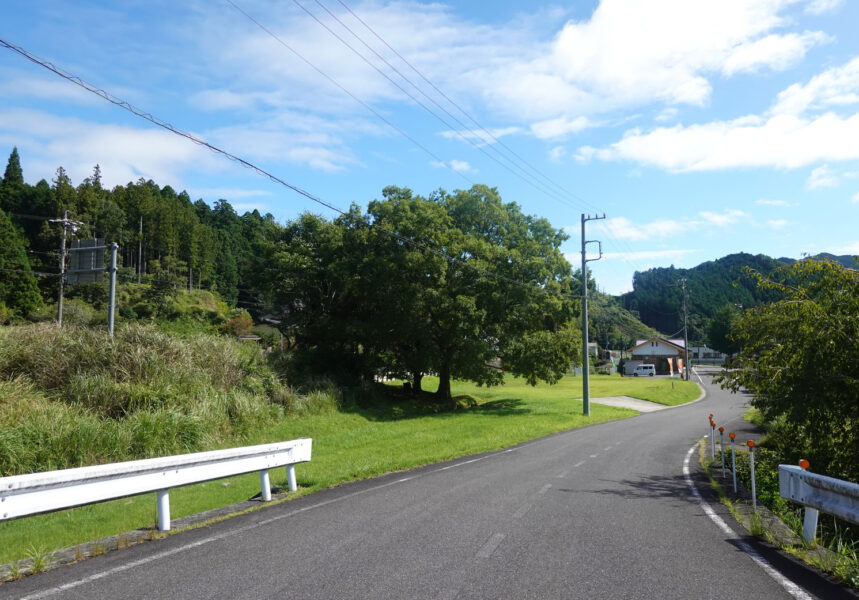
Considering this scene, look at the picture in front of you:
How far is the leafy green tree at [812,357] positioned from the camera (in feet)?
34.7

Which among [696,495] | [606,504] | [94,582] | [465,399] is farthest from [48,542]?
[465,399]

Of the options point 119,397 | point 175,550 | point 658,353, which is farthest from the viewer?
point 658,353

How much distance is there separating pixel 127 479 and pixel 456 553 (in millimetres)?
3830

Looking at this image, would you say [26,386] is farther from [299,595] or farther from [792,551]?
[792,551]

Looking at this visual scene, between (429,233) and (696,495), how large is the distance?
74.1ft

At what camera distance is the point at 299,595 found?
4645 mm

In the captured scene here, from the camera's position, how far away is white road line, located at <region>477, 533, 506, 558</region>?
→ 19.3 ft

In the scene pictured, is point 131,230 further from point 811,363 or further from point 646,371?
point 811,363

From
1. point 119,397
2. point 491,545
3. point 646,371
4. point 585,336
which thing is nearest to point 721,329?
Result: point 646,371

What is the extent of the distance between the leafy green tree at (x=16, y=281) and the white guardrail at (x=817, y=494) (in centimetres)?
6258

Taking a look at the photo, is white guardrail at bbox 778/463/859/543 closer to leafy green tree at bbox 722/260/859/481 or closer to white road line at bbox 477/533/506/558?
white road line at bbox 477/533/506/558

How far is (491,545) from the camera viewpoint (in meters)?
6.24

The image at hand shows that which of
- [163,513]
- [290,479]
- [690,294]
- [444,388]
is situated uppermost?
[690,294]

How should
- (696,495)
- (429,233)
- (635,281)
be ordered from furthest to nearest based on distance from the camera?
1. (635,281)
2. (429,233)
3. (696,495)
